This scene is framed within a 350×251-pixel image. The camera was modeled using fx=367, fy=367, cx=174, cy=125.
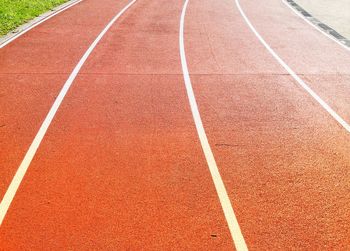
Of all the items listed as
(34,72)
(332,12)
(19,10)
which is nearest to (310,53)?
(332,12)

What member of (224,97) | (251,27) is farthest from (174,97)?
(251,27)

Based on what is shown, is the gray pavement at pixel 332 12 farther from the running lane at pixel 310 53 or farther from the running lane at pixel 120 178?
the running lane at pixel 120 178

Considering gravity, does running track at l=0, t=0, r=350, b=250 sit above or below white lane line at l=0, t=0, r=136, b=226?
below

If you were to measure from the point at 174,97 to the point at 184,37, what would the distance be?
5096 mm

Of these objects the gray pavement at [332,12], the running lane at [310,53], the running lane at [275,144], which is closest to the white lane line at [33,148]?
the running lane at [275,144]

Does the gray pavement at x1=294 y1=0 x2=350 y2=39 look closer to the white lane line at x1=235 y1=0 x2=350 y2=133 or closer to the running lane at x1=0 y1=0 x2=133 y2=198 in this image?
the white lane line at x1=235 y1=0 x2=350 y2=133

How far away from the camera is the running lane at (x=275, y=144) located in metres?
4.61

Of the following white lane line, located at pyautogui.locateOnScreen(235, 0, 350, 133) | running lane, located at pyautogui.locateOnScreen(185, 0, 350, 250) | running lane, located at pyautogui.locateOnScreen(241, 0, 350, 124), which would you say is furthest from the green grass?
running lane, located at pyautogui.locateOnScreen(241, 0, 350, 124)

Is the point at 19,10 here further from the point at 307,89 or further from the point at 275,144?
the point at 275,144

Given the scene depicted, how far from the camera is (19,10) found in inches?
564

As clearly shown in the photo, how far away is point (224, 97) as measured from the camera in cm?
805

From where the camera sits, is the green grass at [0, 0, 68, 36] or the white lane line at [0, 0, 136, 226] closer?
the white lane line at [0, 0, 136, 226]

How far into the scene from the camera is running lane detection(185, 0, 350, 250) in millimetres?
4609

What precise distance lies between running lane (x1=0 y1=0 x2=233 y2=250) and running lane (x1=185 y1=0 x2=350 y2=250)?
491 mm
